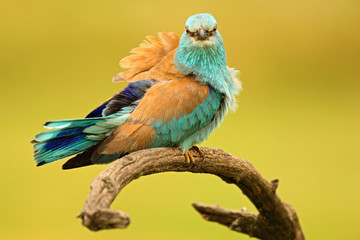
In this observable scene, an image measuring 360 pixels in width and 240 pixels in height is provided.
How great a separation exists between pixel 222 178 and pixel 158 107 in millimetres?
362

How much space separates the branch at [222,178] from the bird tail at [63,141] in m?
0.22

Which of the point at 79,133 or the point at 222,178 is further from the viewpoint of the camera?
the point at 222,178

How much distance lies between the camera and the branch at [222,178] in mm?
1199

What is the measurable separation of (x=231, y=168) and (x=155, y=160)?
0.32m

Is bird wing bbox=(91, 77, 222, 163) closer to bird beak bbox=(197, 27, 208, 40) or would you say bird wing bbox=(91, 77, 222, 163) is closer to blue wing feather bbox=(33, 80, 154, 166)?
blue wing feather bbox=(33, 80, 154, 166)

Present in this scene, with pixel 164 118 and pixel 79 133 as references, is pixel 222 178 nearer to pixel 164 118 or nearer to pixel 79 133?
pixel 164 118

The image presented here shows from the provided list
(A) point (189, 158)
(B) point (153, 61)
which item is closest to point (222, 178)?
(A) point (189, 158)

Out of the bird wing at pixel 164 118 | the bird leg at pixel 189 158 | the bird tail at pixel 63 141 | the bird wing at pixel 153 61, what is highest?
the bird wing at pixel 153 61

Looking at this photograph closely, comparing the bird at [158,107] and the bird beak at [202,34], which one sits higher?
the bird beak at [202,34]

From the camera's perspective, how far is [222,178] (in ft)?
6.37

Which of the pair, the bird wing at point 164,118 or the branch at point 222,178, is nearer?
the branch at point 222,178

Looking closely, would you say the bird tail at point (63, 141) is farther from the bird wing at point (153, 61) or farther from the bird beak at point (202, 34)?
the bird beak at point (202, 34)

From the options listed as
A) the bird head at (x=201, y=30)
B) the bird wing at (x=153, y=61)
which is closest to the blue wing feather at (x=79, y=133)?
the bird wing at (x=153, y=61)

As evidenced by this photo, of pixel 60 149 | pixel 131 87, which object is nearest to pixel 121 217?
pixel 60 149
